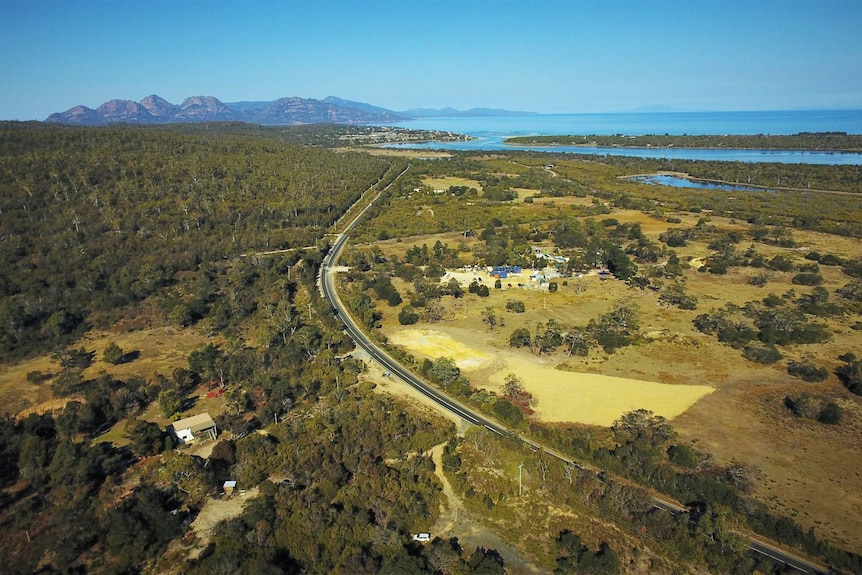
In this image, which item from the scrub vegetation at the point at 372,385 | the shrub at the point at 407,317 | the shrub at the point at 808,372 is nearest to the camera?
the scrub vegetation at the point at 372,385

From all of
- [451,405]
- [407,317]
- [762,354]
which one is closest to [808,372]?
[762,354]

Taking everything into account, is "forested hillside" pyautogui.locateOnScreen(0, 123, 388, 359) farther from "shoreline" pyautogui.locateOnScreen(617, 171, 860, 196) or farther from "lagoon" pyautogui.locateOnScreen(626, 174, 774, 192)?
"shoreline" pyautogui.locateOnScreen(617, 171, 860, 196)

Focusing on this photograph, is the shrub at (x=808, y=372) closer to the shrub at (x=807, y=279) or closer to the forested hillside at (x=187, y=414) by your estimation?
the shrub at (x=807, y=279)

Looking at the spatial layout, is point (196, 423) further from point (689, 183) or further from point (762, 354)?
point (689, 183)

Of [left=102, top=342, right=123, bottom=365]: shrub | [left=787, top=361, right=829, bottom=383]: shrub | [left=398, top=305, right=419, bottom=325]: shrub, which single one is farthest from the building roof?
[left=787, top=361, right=829, bottom=383]: shrub

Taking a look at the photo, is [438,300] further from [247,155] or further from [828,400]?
[247,155]

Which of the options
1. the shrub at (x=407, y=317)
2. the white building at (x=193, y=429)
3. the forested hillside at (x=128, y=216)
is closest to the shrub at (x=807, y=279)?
the shrub at (x=407, y=317)
